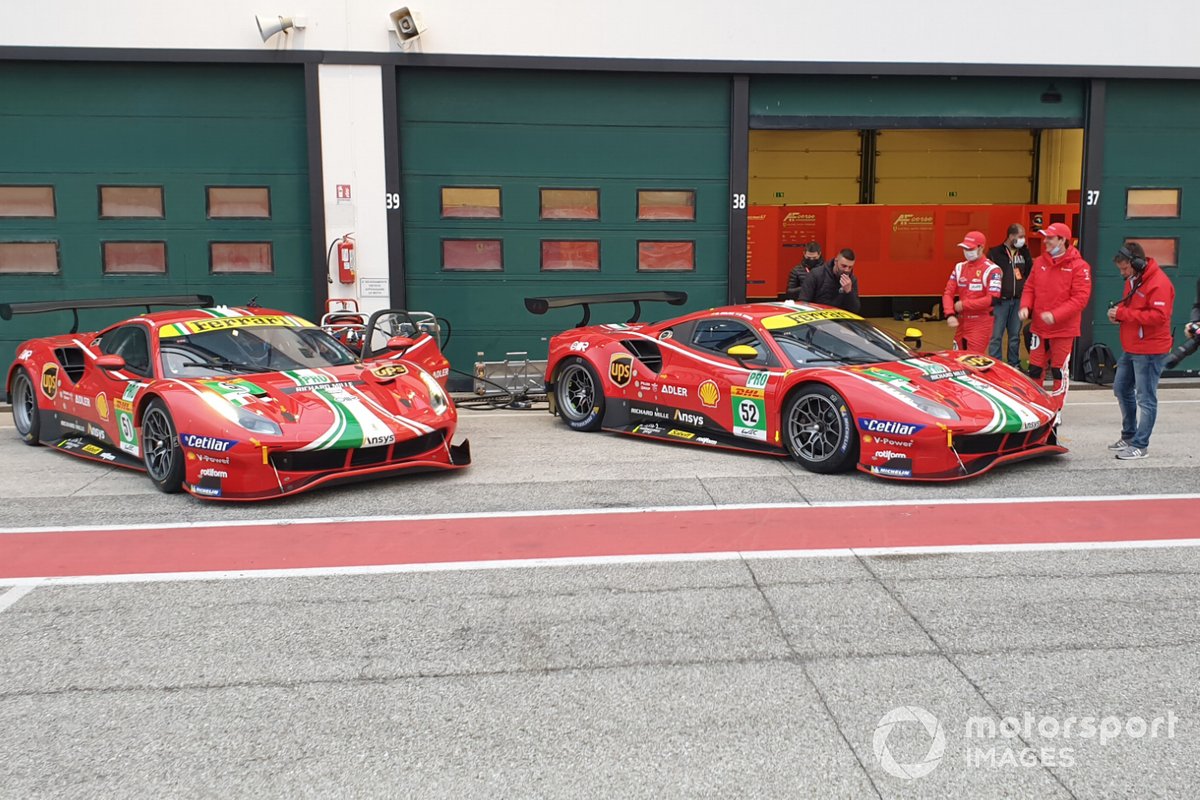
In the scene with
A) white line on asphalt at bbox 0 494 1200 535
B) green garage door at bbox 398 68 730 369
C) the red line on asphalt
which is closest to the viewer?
the red line on asphalt

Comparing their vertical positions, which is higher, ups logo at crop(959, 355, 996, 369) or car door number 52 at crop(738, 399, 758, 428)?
ups logo at crop(959, 355, 996, 369)

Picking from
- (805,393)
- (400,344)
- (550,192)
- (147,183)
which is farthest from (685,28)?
(805,393)

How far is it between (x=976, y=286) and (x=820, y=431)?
3.70 meters

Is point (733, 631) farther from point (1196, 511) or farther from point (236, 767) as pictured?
point (1196, 511)

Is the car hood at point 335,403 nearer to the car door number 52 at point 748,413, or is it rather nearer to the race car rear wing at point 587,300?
the car door number 52 at point 748,413

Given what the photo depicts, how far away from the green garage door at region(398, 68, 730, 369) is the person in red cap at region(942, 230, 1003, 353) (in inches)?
146

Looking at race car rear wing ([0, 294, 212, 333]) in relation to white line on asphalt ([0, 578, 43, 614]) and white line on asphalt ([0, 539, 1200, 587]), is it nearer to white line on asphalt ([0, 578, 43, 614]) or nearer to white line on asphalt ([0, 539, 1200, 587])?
white line on asphalt ([0, 578, 43, 614])

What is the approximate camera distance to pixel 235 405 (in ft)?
23.5

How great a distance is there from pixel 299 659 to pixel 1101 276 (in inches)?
499

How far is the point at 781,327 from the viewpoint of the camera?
28.5ft

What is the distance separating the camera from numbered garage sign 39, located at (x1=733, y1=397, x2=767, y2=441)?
8.36 m

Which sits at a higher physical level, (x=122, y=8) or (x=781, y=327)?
(x=122, y=8)

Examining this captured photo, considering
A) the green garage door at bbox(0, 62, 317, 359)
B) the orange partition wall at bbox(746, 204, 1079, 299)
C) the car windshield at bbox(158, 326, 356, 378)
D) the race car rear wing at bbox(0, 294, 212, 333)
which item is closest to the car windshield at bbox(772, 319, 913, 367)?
the car windshield at bbox(158, 326, 356, 378)

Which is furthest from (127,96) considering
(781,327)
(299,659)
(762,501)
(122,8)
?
(299,659)
